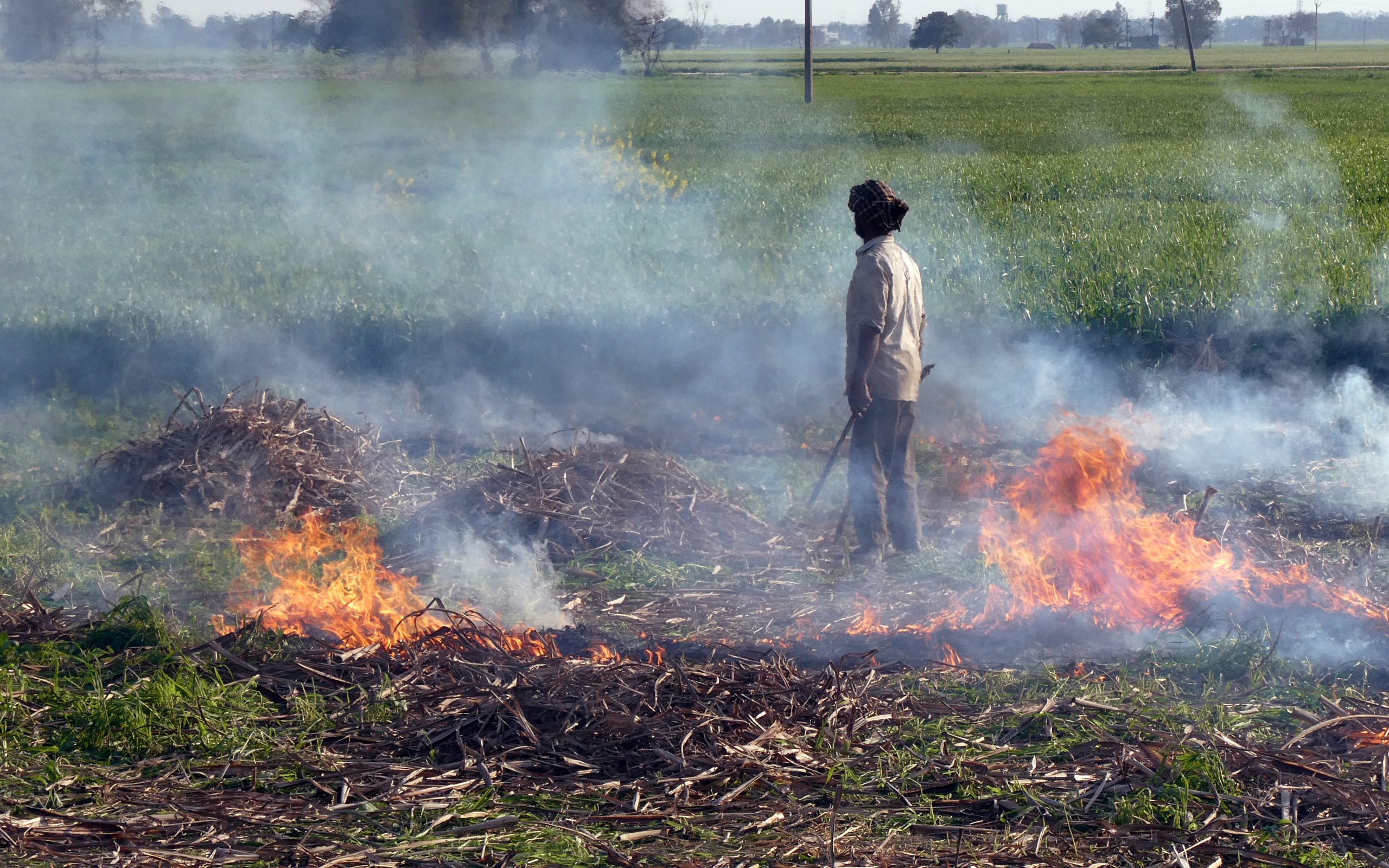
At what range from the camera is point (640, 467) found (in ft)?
23.0

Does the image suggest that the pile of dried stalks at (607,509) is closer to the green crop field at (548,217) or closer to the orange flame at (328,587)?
the orange flame at (328,587)

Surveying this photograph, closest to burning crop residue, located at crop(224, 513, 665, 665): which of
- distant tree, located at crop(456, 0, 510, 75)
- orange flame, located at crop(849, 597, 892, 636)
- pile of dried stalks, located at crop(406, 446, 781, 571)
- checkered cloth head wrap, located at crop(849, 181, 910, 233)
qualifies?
pile of dried stalks, located at crop(406, 446, 781, 571)

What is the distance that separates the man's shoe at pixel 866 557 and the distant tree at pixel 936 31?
74896mm

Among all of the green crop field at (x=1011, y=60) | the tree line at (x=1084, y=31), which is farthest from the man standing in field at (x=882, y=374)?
the tree line at (x=1084, y=31)

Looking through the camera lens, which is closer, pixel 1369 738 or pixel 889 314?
pixel 1369 738

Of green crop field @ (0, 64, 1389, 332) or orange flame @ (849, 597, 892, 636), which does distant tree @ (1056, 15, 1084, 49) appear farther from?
orange flame @ (849, 597, 892, 636)

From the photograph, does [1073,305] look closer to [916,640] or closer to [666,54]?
[916,640]

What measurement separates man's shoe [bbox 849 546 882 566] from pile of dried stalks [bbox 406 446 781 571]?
0.49 metres

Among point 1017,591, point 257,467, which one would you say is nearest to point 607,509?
point 257,467

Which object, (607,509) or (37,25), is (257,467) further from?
(37,25)

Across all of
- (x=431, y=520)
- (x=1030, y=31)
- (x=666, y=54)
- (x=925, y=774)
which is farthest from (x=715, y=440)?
(x=1030, y=31)

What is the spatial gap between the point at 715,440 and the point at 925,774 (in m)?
5.01

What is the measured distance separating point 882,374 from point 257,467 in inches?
154

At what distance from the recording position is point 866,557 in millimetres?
6281
